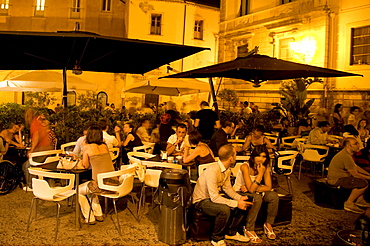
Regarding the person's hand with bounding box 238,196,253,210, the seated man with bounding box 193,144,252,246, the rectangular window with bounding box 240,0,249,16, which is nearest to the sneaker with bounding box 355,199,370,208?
the seated man with bounding box 193,144,252,246

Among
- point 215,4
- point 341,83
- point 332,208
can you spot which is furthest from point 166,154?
point 215,4

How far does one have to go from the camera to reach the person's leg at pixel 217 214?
4.97 metres

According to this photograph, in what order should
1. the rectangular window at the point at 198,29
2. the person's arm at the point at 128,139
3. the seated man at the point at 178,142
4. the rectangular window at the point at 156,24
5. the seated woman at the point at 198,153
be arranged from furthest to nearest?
the rectangular window at the point at 198,29 < the rectangular window at the point at 156,24 < the person's arm at the point at 128,139 < the seated man at the point at 178,142 < the seated woman at the point at 198,153

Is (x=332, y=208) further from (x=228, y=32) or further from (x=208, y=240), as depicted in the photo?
(x=228, y=32)

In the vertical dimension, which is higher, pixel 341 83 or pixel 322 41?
pixel 322 41

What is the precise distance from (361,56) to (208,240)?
16.2 metres

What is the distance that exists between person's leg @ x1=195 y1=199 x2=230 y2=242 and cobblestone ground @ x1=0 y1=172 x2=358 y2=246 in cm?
26

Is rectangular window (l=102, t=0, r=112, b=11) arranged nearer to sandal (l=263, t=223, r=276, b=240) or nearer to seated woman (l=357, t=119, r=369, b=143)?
seated woman (l=357, t=119, r=369, b=143)

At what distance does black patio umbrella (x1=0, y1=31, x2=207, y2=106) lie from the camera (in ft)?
19.8

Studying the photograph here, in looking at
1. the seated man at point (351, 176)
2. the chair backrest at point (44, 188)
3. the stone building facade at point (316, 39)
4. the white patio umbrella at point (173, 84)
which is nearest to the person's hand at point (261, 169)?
the seated man at point (351, 176)

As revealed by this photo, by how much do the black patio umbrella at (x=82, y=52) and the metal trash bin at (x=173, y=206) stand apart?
2.45m

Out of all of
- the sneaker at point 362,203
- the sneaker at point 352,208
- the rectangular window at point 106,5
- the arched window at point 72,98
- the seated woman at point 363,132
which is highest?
the rectangular window at point 106,5

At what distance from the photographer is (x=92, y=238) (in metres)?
5.25

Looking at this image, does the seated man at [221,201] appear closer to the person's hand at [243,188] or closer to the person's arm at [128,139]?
the person's hand at [243,188]
